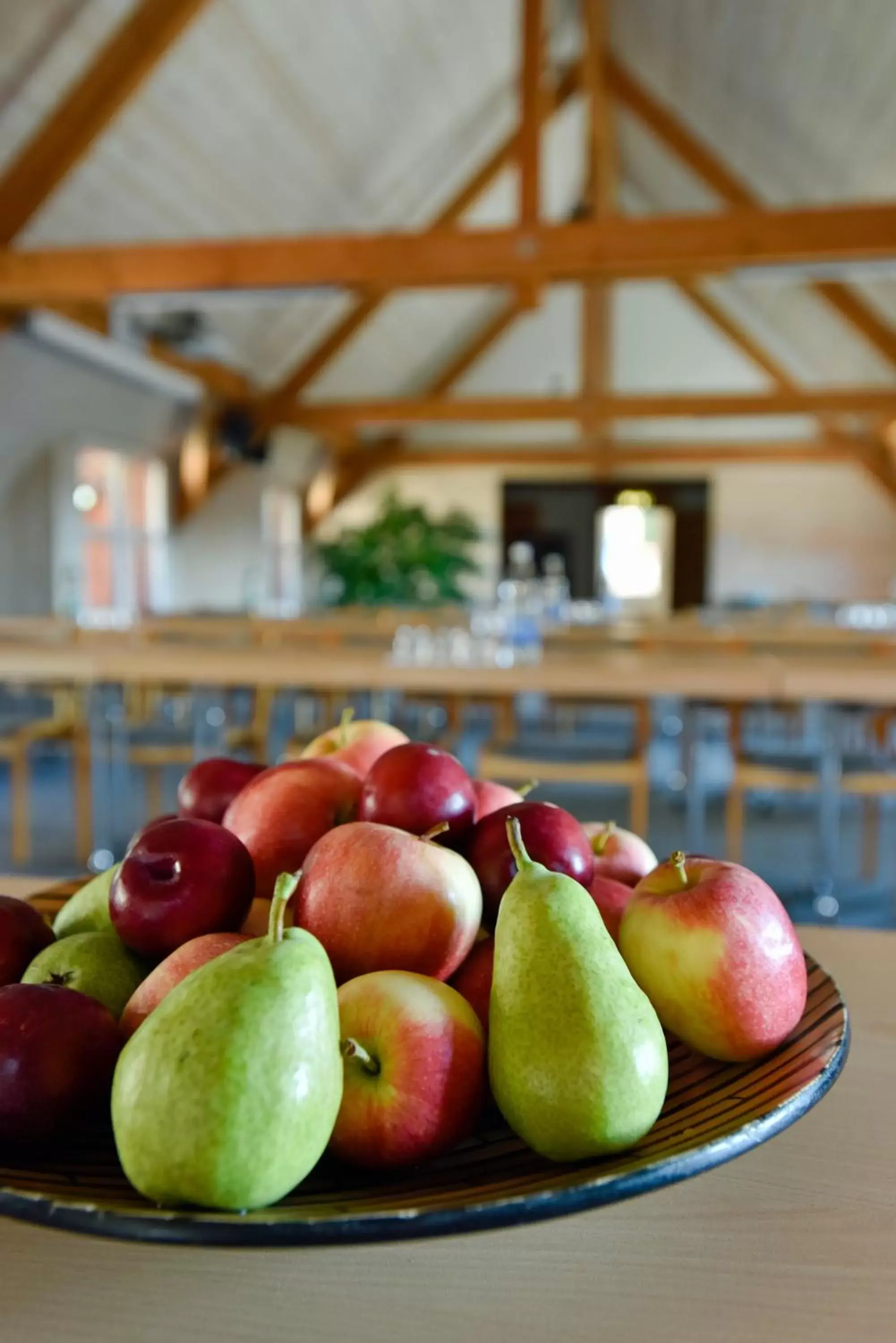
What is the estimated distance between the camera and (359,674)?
3.14 m

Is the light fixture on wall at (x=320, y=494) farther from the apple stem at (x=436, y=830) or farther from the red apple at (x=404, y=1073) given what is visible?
the red apple at (x=404, y=1073)

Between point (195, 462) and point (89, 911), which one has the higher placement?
point (195, 462)

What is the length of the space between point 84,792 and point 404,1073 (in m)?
3.65

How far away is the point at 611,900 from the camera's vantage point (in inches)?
27.0

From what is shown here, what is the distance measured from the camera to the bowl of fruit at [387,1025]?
1.43 feet

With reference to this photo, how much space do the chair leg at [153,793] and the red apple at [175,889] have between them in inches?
138

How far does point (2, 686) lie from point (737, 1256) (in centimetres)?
590

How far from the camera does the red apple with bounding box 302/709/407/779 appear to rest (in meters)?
0.84

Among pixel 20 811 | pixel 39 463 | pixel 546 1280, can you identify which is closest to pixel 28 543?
pixel 39 463

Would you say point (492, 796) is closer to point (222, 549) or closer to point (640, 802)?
point (640, 802)

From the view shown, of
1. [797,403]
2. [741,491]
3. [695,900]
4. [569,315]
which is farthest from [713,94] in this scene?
[695,900]

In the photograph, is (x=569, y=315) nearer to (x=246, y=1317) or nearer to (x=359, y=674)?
(x=359, y=674)

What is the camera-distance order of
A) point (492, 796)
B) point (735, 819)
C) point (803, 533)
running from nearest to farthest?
1. point (492, 796)
2. point (735, 819)
3. point (803, 533)

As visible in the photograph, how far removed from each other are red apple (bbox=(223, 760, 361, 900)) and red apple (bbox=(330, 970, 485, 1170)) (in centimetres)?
17
